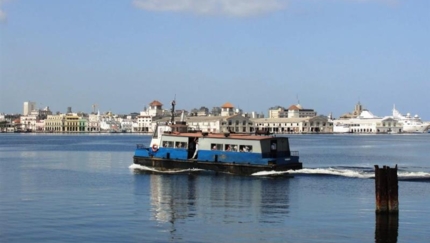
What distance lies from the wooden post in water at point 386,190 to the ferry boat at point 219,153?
64.8 ft

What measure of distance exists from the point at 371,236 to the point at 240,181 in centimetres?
1987

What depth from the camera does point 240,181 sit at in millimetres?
44875

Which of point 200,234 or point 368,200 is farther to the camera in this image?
point 368,200

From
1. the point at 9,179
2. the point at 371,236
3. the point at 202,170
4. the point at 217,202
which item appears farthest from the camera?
the point at 202,170

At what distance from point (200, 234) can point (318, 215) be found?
6.77 metres

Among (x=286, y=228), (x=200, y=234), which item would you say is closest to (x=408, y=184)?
(x=286, y=228)

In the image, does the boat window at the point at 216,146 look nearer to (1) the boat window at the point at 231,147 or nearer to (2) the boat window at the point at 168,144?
(1) the boat window at the point at 231,147

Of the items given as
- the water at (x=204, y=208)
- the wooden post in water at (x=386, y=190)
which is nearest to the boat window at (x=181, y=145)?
the water at (x=204, y=208)

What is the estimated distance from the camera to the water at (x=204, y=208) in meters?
25.6

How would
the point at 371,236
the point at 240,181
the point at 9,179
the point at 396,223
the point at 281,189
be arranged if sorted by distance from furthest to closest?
the point at 9,179 → the point at 240,181 → the point at 281,189 → the point at 396,223 → the point at 371,236

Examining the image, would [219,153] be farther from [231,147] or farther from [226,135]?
[226,135]

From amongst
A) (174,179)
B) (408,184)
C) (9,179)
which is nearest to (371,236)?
(408,184)

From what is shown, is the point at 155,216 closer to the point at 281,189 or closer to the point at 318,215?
the point at 318,215

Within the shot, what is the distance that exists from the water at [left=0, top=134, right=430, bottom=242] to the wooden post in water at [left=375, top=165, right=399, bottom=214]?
60 cm
